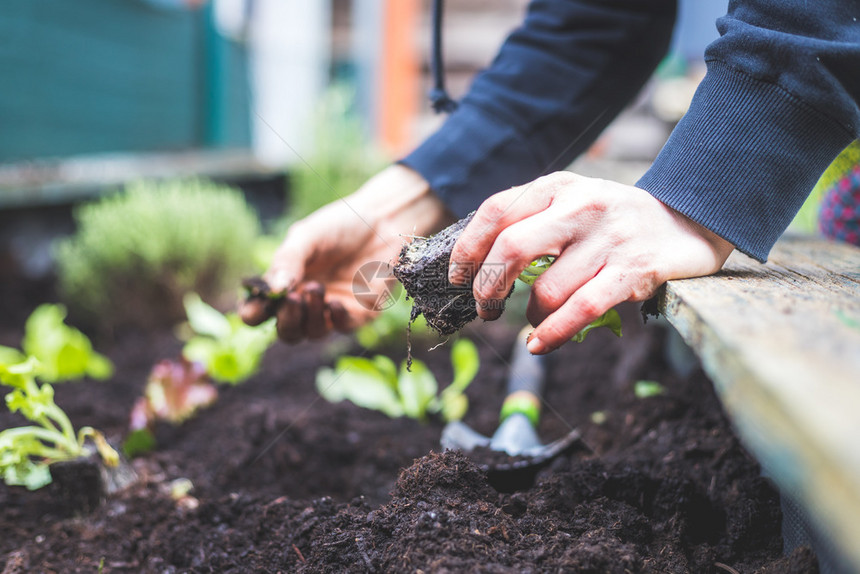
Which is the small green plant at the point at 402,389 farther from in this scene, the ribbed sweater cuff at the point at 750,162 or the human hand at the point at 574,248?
the ribbed sweater cuff at the point at 750,162

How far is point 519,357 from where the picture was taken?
2.07 metres

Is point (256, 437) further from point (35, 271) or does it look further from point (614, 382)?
point (35, 271)

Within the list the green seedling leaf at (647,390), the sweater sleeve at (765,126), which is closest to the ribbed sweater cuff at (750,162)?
the sweater sleeve at (765,126)

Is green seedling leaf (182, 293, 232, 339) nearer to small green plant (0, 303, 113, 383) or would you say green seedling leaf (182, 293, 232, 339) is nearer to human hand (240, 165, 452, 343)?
small green plant (0, 303, 113, 383)

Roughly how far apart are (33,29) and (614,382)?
3.31 meters

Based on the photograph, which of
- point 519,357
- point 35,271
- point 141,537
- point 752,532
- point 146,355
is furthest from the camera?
point 35,271

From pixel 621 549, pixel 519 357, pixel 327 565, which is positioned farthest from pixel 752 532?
pixel 519 357

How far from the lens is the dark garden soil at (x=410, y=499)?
31.4 inches

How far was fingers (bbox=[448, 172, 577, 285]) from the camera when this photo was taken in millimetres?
857

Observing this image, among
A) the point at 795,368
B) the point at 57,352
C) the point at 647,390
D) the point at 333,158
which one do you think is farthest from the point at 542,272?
the point at 333,158

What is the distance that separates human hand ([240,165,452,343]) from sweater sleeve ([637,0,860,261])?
2.00 ft

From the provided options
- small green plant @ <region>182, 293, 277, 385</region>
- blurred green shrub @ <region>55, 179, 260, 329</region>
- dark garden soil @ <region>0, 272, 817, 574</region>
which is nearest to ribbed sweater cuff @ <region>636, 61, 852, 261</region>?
dark garden soil @ <region>0, 272, 817, 574</region>

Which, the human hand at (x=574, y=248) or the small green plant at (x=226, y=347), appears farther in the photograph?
the small green plant at (x=226, y=347)

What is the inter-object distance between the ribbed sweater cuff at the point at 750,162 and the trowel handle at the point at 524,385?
32.3 inches
